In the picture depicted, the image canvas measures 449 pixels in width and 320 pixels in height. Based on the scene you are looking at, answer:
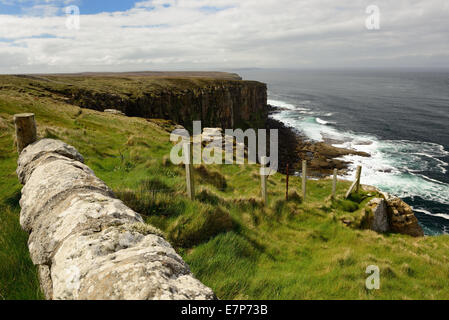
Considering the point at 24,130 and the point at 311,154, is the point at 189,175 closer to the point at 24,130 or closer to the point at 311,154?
the point at 24,130

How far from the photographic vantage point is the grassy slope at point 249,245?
5.25 meters

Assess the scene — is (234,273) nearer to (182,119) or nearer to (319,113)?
A: (182,119)

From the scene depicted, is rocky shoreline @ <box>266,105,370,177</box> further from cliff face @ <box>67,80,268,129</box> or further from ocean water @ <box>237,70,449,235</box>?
cliff face @ <box>67,80,268,129</box>

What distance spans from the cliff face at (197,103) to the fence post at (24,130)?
124 ft

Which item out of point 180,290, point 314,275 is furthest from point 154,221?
point 180,290

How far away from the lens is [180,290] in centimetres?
227

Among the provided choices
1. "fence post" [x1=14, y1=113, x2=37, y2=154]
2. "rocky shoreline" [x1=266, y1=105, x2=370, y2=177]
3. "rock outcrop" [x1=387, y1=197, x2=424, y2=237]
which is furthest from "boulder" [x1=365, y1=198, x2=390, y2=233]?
"rocky shoreline" [x1=266, y1=105, x2=370, y2=177]

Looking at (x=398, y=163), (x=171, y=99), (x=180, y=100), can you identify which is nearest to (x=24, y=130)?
(x=398, y=163)

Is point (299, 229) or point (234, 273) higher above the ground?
point (234, 273)

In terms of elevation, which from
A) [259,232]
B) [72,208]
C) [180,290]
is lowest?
[259,232]

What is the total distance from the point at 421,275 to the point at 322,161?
44.4 m

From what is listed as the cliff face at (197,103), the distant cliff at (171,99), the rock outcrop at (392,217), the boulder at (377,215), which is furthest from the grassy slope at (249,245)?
the distant cliff at (171,99)

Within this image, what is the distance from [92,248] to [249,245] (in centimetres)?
489

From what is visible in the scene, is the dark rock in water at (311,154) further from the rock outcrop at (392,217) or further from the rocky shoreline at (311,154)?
the rock outcrop at (392,217)
